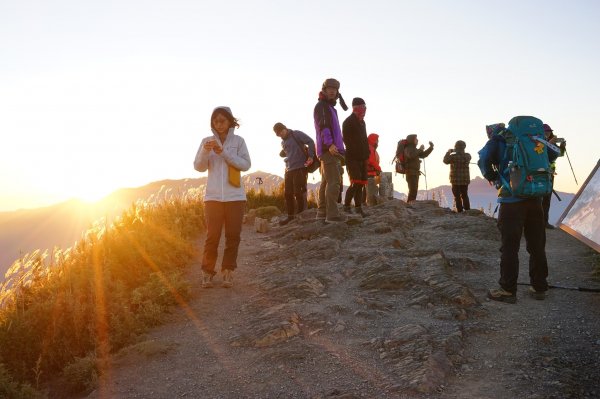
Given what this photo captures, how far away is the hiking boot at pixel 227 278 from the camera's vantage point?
6930mm

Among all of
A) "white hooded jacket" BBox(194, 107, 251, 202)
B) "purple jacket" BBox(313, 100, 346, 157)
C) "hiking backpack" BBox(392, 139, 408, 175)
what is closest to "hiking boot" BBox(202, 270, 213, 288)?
"white hooded jacket" BBox(194, 107, 251, 202)

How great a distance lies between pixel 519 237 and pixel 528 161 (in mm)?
904

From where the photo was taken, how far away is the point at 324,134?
28.6ft

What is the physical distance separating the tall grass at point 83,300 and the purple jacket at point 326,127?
125 inches

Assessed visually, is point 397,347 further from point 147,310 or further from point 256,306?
point 147,310

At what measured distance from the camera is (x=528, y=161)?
17.9 ft

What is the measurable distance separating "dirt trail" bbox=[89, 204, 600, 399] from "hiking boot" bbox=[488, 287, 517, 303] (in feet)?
0.36

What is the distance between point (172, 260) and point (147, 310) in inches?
93.2

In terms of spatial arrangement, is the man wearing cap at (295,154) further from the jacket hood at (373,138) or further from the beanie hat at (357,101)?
the jacket hood at (373,138)

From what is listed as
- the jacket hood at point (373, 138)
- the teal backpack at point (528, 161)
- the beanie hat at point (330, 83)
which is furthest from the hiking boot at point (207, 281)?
the jacket hood at point (373, 138)

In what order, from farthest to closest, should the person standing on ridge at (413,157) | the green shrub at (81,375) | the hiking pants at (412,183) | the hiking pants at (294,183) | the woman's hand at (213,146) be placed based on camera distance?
the hiking pants at (412,183), the person standing on ridge at (413,157), the hiking pants at (294,183), the woman's hand at (213,146), the green shrub at (81,375)

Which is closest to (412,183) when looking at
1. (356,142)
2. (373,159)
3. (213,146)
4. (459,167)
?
(459,167)

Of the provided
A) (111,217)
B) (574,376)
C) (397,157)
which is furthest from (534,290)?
(397,157)

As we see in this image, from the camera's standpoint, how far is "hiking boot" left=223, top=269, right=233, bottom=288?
693 centimetres
